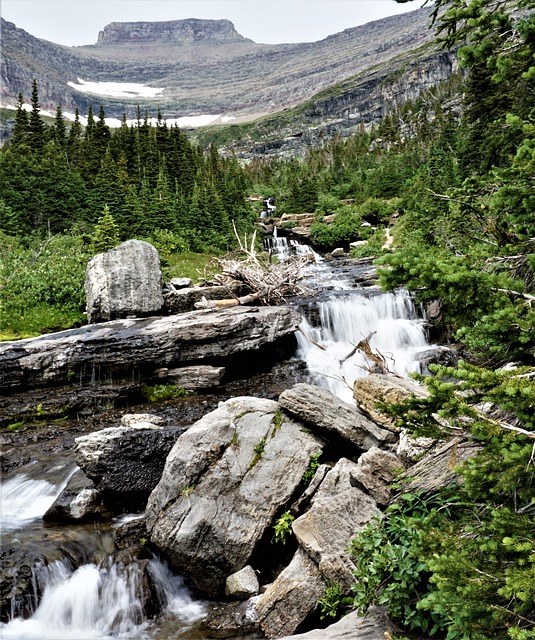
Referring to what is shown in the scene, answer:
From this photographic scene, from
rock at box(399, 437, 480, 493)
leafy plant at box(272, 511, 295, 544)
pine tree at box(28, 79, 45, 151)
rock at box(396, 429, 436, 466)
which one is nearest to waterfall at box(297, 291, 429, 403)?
rock at box(396, 429, 436, 466)

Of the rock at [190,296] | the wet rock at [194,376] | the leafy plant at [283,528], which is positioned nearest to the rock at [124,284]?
the rock at [190,296]

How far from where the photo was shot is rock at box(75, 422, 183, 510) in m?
8.66

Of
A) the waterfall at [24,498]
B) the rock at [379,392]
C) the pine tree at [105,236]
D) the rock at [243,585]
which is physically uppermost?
the pine tree at [105,236]

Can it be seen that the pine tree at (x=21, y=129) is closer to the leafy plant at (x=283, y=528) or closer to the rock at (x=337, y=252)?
the rock at (x=337, y=252)

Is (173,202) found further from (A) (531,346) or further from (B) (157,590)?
(A) (531,346)

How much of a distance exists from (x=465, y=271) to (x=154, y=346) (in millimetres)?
12456

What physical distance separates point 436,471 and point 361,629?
1886mm

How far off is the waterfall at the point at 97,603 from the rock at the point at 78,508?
115cm

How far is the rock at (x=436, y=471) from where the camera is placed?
16.4 feet

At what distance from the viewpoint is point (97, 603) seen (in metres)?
6.91

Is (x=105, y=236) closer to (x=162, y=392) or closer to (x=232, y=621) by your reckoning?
(x=162, y=392)

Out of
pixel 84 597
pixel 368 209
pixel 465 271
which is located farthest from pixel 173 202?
pixel 465 271

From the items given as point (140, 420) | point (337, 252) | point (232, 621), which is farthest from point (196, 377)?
point (337, 252)

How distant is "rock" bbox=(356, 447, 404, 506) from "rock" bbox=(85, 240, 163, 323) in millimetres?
12658
